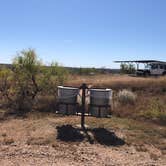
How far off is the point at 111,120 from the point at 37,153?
14.2ft

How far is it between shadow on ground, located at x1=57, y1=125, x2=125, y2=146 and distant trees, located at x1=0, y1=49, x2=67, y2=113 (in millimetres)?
5049

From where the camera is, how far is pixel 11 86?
14148 mm

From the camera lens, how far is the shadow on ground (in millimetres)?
8047

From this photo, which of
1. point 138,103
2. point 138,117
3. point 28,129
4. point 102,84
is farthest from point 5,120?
point 102,84

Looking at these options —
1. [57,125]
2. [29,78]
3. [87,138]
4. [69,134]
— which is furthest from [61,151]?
[29,78]

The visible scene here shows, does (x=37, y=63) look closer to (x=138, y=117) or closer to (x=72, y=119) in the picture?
(x=72, y=119)

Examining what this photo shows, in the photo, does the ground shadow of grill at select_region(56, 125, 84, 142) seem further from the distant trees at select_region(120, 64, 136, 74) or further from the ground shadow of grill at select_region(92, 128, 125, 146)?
the distant trees at select_region(120, 64, 136, 74)

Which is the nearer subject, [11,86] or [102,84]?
[11,86]

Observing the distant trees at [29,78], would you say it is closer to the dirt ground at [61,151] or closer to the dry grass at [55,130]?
the dry grass at [55,130]

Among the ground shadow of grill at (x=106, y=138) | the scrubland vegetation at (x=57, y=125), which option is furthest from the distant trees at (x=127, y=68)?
the ground shadow of grill at (x=106, y=138)

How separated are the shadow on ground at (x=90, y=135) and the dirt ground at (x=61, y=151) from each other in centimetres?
15

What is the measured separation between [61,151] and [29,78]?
7.35 meters

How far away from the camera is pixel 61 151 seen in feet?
23.4

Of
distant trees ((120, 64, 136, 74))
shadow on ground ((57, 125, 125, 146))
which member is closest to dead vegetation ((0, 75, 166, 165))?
shadow on ground ((57, 125, 125, 146))
